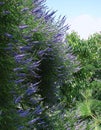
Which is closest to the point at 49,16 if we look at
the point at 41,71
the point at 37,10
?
the point at 37,10

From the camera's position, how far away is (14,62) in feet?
9.66

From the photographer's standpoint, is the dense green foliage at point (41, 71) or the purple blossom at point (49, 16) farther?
the purple blossom at point (49, 16)

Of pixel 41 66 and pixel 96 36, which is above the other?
pixel 96 36

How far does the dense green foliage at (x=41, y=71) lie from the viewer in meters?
2.89

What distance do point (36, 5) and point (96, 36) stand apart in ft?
16.1

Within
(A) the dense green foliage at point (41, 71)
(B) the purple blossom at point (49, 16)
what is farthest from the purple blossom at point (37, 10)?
(B) the purple blossom at point (49, 16)

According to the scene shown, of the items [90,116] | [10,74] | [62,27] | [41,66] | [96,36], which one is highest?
[96,36]

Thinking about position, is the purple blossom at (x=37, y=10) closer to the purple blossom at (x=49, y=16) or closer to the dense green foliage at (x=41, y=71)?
the dense green foliage at (x=41, y=71)

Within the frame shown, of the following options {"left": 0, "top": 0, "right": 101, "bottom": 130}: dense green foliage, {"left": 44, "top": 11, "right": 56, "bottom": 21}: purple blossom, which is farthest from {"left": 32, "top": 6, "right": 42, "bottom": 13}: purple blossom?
{"left": 44, "top": 11, "right": 56, "bottom": 21}: purple blossom

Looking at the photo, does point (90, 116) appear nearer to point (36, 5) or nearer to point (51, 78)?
point (51, 78)

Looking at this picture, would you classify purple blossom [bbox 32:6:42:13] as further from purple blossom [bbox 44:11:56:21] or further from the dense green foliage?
purple blossom [bbox 44:11:56:21]

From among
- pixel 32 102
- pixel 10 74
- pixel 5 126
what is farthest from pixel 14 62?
pixel 32 102

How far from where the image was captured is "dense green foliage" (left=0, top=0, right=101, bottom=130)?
9.50 feet

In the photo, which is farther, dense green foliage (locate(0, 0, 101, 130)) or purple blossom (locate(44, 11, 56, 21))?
purple blossom (locate(44, 11, 56, 21))
